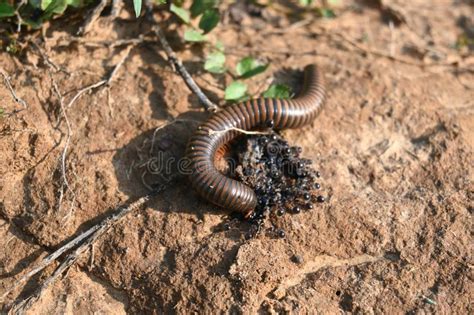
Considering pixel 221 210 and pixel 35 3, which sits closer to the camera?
pixel 221 210

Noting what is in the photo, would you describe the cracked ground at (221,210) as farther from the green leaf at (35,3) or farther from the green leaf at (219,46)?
the green leaf at (35,3)

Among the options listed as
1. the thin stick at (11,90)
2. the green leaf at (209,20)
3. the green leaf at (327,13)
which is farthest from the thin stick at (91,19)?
the green leaf at (327,13)

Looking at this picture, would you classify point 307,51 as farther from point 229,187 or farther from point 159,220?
point 159,220

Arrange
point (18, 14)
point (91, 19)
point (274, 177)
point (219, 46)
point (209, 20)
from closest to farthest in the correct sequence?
point (274, 177), point (18, 14), point (91, 19), point (209, 20), point (219, 46)

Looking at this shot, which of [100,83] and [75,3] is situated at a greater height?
[75,3]

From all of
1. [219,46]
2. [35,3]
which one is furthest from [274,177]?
[35,3]

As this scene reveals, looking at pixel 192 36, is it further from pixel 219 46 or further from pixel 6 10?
pixel 6 10
